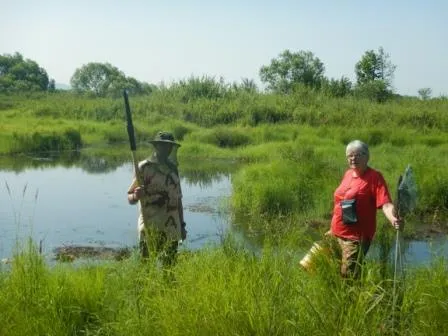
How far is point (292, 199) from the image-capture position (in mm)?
11719

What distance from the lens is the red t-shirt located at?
482 centimetres

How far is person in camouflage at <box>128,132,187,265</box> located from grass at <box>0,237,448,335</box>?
447mm

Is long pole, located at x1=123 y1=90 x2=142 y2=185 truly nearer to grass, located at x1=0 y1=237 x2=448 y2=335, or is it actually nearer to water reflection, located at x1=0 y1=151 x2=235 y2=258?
grass, located at x1=0 y1=237 x2=448 y2=335

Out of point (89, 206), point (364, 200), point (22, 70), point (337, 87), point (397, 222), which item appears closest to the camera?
point (397, 222)

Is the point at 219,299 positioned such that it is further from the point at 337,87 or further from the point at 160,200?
the point at 337,87

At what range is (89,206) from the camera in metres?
13.8

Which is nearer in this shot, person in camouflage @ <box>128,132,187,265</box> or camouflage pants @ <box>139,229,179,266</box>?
camouflage pants @ <box>139,229,179,266</box>

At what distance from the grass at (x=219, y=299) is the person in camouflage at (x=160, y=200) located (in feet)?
1.47

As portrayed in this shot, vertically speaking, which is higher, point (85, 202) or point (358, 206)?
point (358, 206)

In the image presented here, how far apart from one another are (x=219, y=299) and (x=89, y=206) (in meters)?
10.4

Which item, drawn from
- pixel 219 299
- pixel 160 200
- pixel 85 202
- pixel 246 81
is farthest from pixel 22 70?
pixel 219 299

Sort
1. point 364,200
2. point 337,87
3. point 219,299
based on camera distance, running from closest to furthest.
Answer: point 219,299 < point 364,200 < point 337,87

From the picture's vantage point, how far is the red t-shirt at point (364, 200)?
190 inches

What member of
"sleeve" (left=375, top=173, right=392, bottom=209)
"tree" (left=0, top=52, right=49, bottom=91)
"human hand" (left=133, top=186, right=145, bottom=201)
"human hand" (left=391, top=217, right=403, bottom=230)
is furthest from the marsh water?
"tree" (left=0, top=52, right=49, bottom=91)
